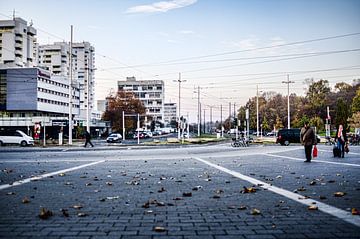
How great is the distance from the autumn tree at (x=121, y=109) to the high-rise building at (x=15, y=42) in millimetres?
41127

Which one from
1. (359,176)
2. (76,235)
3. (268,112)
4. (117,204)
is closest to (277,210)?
(117,204)

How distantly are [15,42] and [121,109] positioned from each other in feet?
170

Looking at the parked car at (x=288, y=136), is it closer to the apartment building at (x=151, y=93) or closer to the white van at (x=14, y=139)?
the white van at (x=14, y=139)

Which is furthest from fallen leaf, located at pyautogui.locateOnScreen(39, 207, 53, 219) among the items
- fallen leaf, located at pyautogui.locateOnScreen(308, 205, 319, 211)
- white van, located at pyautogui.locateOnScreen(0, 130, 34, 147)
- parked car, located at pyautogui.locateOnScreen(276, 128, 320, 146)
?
parked car, located at pyautogui.locateOnScreen(276, 128, 320, 146)

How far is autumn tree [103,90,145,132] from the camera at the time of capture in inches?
3184

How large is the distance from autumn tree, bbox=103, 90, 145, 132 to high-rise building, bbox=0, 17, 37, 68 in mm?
41127

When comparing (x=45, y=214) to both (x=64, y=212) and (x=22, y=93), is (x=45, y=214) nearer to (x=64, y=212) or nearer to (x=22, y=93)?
(x=64, y=212)

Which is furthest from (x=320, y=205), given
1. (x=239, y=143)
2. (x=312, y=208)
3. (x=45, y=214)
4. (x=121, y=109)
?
(x=121, y=109)

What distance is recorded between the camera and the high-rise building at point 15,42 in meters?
112

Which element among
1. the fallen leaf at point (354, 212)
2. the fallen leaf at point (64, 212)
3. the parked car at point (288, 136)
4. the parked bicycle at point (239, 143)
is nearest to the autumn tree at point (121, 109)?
the parked car at point (288, 136)

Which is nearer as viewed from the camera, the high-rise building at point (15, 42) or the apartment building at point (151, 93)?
the high-rise building at point (15, 42)

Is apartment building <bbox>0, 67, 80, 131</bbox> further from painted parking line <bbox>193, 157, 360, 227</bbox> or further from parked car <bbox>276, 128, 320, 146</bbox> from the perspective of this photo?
painted parking line <bbox>193, 157, 360, 227</bbox>

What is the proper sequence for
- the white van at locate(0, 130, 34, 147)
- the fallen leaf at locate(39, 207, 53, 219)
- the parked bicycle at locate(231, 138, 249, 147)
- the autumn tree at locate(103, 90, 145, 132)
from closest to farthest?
the fallen leaf at locate(39, 207, 53, 219) → the parked bicycle at locate(231, 138, 249, 147) → the white van at locate(0, 130, 34, 147) → the autumn tree at locate(103, 90, 145, 132)

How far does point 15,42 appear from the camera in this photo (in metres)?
114
